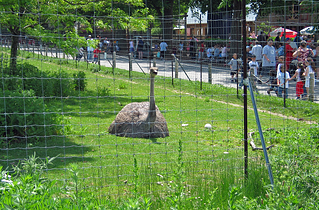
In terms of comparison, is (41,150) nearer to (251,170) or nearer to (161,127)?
(161,127)

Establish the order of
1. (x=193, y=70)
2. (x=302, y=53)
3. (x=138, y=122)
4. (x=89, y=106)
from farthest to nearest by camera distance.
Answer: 1. (x=193, y=70)
2. (x=302, y=53)
3. (x=89, y=106)
4. (x=138, y=122)

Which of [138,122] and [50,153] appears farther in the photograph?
[138,122]

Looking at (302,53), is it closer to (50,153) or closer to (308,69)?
(308,69)

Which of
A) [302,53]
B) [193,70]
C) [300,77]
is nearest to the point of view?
[300,77]

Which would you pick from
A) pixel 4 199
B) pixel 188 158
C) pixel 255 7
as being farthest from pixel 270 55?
pixel 255 7

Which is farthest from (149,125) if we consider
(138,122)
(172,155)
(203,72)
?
(203,72)

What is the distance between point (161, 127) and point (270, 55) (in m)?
5.49

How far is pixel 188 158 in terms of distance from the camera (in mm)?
7098

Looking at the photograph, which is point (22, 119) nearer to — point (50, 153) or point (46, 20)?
point (50, 153)

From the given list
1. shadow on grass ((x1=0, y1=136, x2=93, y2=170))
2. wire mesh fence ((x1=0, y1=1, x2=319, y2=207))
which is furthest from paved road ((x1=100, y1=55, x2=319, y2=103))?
shadow on grass ((x1=0, y1=136, x2=93, y2=170))

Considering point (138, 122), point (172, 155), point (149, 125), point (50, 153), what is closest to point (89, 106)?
point (138, 122)

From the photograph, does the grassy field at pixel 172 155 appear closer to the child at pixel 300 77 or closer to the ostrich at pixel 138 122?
the ostrich at pixel 138 122

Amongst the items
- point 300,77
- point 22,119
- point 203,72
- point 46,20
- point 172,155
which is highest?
point 46,20

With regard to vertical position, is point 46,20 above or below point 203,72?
above
